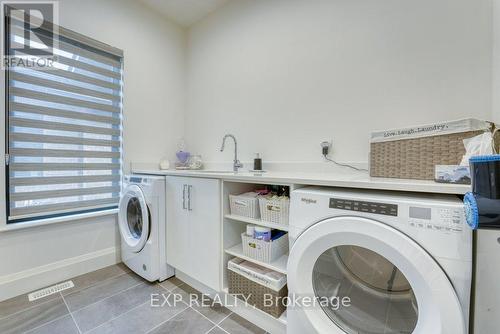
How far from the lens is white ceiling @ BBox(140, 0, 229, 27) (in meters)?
2.28

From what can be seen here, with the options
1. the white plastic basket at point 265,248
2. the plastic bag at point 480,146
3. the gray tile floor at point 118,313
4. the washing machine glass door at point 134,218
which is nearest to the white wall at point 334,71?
the plastic bag at point 480,146

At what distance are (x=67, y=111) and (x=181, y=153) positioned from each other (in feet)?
3.54

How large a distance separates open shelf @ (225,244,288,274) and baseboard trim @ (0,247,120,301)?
143 cm

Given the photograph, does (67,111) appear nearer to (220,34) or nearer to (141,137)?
(141,137)

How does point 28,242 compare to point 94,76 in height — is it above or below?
below

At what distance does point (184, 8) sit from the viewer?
2.38 metres

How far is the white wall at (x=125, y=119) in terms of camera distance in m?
1.64

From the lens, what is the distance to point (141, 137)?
7.55 ft

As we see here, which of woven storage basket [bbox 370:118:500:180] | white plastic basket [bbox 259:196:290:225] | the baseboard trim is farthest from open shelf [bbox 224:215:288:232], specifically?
the baseboard trim

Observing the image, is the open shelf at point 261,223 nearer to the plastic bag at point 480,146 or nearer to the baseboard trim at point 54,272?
the plastic bag at point 480,146

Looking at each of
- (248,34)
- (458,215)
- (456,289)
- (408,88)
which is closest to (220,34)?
(248,34)

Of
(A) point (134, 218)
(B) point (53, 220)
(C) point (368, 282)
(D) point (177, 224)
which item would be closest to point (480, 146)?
(C) point (368, 282)

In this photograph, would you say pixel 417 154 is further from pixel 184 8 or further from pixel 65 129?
pixel 184 8

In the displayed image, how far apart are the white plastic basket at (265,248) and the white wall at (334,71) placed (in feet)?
2.41
